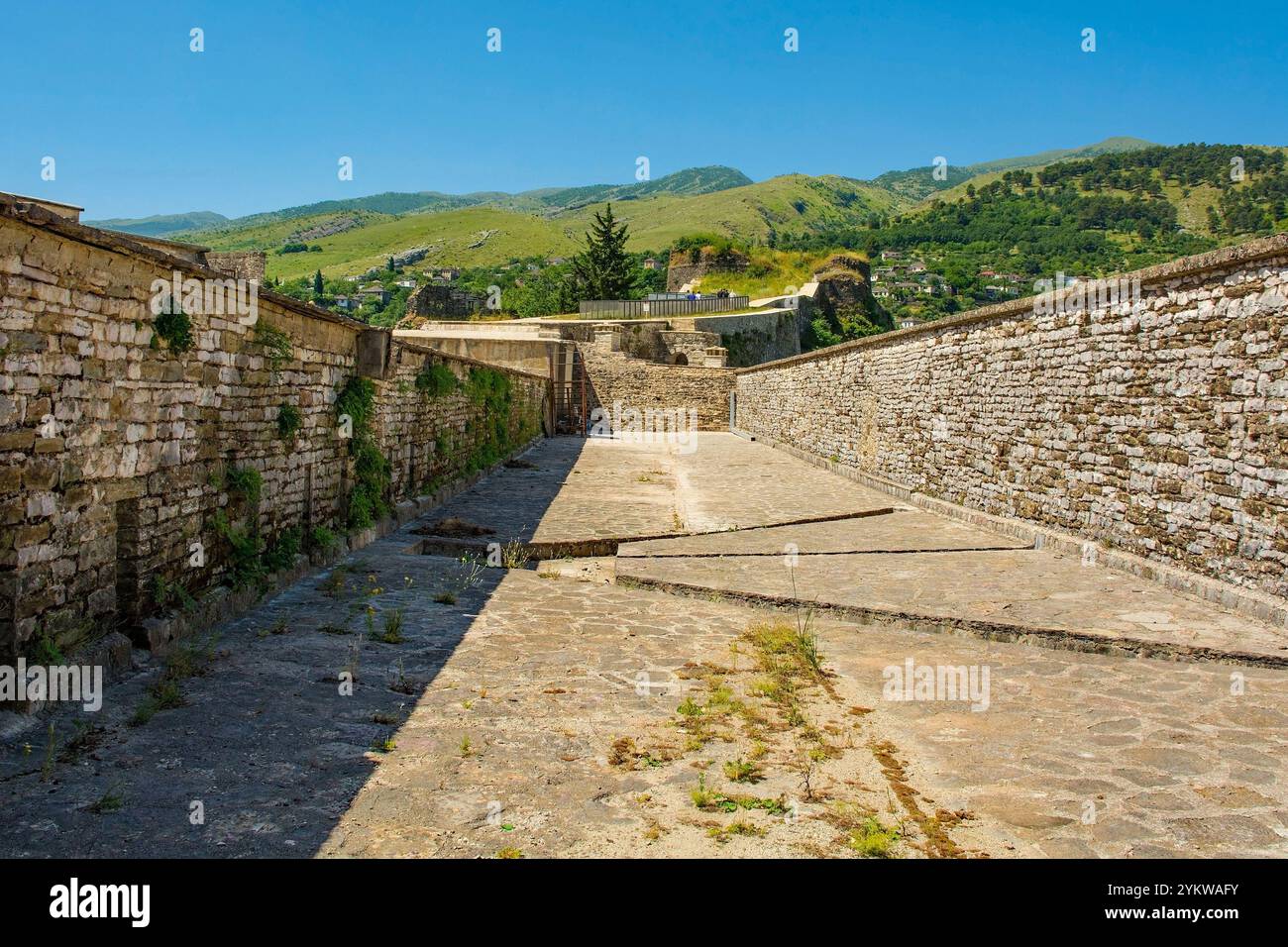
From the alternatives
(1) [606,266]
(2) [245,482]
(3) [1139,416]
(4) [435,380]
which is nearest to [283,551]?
(2) [245,482]

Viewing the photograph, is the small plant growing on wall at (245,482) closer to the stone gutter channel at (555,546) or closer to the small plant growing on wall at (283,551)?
the small plant growing on wall at (283,551)

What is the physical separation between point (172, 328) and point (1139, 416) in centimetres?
792

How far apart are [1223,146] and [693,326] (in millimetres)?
137910

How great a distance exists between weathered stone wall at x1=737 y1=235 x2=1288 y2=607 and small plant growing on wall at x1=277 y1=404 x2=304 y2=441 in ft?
24.8

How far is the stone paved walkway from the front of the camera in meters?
3.36

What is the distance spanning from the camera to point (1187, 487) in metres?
7.42

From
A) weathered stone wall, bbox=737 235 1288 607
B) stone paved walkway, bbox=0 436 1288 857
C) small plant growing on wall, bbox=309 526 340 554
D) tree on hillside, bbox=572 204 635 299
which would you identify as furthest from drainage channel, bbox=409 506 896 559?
tree on hillside, bbox=572 204 635 299

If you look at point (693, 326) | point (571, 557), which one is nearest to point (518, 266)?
point (693, 326)

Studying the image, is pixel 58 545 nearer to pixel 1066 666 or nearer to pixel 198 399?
pixel 198 399

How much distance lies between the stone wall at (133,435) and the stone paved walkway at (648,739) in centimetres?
57

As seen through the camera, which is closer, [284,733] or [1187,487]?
[284,733]

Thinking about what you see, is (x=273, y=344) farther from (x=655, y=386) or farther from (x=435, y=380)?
(x=655, y=386)

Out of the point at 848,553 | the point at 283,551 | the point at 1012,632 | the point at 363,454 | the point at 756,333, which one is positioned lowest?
the point at 1012,632

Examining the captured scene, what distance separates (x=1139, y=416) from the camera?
8.05m
